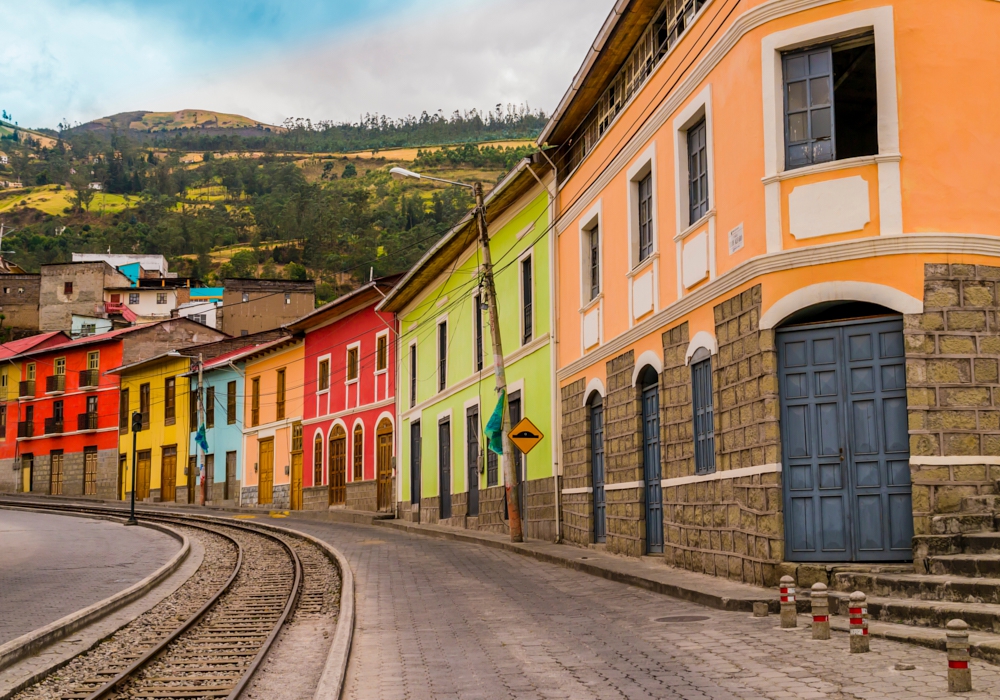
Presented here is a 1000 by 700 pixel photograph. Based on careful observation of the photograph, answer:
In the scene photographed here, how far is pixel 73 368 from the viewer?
5566 centimetres

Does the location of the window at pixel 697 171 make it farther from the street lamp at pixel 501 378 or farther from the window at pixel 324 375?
the window at pixel 324 375

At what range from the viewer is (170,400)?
164ft

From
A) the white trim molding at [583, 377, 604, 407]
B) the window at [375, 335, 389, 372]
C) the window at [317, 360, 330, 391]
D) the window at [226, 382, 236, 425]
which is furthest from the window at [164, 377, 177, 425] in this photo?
the white trim molding at [583, 377, 604, 407]

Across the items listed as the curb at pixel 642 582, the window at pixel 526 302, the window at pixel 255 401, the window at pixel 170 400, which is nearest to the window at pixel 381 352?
the window at pixel 255 401

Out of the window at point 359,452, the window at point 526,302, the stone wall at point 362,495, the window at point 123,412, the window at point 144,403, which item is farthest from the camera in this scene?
the window at point 123,412

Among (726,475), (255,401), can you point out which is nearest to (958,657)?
(726,475)

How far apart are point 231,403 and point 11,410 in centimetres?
1987

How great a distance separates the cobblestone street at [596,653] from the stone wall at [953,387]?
2316 mm

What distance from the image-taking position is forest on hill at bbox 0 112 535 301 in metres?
99.7

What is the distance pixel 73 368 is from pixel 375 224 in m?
48.1

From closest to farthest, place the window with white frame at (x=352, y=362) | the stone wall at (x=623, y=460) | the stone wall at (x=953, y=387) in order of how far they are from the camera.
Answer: the stone wall at (x=953, y=387), the stone wall at (x=623, y=460), the window with white frame at (x=352, y=362)

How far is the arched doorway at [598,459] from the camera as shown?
1892 centimetres

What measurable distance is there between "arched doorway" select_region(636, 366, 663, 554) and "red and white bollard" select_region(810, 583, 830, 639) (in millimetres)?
6682

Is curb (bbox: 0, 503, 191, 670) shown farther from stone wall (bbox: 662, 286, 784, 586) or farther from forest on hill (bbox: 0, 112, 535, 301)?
forest on hill (bbox: 0, 112, 535, 301)
